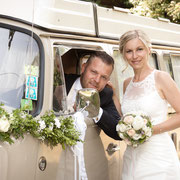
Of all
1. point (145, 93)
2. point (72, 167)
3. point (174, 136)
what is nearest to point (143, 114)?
point (145, 93)

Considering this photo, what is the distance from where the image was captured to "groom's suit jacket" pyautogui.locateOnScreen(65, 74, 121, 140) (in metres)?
3.47

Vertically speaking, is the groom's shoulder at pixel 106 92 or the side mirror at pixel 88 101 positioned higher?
the groom's shoulder at pixel 106 92

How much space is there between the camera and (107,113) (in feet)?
11.5

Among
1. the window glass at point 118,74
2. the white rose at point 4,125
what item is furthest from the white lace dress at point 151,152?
the white rose at point 4,125

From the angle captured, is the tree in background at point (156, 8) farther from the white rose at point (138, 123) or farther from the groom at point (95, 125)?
the white rose at point (138, 123)

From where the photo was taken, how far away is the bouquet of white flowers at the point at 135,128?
3.12m

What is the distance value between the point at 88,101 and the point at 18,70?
70 cm

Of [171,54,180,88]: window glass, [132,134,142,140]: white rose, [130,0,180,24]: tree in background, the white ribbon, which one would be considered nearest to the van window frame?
the white ribbon

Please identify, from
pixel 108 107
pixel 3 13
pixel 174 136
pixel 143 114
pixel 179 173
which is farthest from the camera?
pixel 174 136

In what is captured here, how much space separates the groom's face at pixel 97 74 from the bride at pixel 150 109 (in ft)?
0.88

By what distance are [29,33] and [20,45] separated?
0.15 m

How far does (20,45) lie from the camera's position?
3.12 meters

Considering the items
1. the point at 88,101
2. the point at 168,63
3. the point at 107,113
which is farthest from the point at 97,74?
the point at 168,63

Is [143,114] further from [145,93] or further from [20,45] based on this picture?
[20,45]
